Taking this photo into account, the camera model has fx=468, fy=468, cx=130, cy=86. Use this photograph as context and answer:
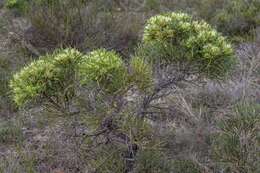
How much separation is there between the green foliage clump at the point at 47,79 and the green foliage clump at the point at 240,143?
3.96ft

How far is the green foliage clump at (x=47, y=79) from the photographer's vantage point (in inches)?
122

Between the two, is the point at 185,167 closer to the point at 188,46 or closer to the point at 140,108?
the point at 140,108

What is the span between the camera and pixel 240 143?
132 inches

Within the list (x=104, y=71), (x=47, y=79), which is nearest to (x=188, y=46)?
(x=104, y=71)

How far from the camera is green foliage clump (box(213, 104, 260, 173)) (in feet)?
11.0

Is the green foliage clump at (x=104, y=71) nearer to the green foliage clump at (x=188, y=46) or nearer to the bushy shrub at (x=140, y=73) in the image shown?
the bushy shrub at (x=140, y=73)

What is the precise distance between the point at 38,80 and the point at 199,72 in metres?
1.14

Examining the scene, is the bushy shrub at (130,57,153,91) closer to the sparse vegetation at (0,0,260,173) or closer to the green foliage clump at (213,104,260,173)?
the sparse vegetation at (0,0,260,173)

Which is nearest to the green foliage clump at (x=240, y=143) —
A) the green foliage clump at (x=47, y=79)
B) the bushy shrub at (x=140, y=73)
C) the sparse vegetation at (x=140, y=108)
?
the sparse vegetation at (x=140, y=108)

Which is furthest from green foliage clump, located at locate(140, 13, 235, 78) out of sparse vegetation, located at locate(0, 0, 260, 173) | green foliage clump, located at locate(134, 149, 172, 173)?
green foliage clump, located at locate(134, 149, 172, 173)

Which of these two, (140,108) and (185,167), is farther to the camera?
(185,167)

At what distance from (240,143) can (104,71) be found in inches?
44.4

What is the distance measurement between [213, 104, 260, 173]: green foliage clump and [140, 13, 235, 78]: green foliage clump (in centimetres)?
45

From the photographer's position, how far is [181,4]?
7941 mm
